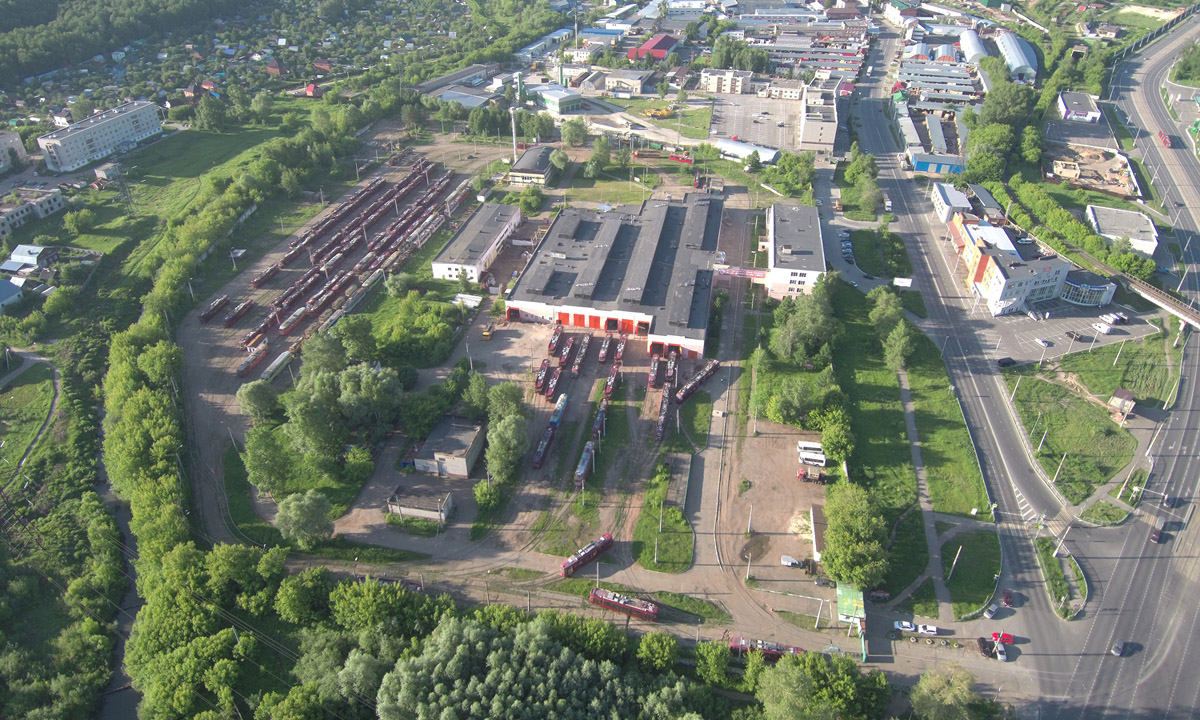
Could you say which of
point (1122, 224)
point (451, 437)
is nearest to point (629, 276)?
point (451, 437)

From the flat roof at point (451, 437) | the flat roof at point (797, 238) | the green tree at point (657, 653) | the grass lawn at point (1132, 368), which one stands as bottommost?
the green tree at point (657, 653)

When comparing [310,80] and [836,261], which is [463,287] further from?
[310,80]

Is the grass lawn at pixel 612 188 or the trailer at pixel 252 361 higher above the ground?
the grass lawn at pixel 612 188

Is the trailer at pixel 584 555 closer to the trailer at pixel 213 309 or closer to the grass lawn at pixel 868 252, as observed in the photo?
the trailer at pixel 213 309

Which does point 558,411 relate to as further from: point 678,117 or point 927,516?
point 678,117

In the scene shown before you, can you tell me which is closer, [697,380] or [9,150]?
[697,380]

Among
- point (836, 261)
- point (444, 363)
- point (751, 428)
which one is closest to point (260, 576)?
point (444, 363)

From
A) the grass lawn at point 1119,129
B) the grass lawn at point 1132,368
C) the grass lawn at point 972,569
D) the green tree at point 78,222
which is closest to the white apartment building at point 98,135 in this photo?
the green tree at point 78,222
